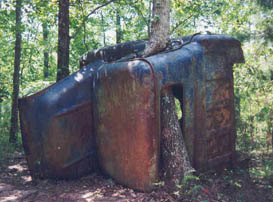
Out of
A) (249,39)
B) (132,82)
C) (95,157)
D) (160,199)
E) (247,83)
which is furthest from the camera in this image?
(247,83)

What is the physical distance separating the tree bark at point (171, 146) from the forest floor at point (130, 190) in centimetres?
20

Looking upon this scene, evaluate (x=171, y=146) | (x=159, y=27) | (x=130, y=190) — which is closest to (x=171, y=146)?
(x=171, y=146)

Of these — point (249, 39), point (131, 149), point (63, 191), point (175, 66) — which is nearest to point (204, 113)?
point (175, 66)

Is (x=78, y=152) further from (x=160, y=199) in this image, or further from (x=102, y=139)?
(x=160, y=199)

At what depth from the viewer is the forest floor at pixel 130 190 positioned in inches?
152

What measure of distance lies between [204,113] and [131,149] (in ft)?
4.74

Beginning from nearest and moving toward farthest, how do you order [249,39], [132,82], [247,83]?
[132,82], [249,39], [247,83]

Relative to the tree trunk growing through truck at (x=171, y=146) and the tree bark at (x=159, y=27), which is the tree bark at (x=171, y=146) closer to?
the tree trunk growing through truck at (x=171, y=146)

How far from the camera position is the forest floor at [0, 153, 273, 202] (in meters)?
3.87

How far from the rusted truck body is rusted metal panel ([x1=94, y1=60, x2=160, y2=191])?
0.05 ft

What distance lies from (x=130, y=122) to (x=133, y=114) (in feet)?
0.47

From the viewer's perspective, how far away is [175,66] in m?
4.31

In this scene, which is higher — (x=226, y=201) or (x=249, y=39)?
(x=249, y=39)

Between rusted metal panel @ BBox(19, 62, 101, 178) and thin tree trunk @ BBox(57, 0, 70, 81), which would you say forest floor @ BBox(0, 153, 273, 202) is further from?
thin tree trunk @ BBox(57, 0, 70, 81)
